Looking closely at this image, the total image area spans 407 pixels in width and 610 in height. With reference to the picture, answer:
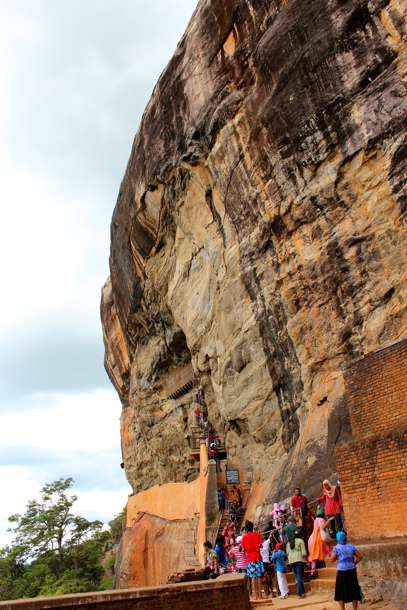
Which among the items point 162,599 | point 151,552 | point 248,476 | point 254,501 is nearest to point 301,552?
point 162,599

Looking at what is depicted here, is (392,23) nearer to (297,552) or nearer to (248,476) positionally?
(297,552)

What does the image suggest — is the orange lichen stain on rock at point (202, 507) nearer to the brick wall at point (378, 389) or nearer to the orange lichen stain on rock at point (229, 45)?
the brick wall at point (378, 389)

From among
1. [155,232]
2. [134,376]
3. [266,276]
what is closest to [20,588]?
[134,376]

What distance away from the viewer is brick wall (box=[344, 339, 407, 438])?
21.9ft

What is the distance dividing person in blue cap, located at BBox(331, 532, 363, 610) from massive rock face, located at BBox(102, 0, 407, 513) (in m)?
4.77

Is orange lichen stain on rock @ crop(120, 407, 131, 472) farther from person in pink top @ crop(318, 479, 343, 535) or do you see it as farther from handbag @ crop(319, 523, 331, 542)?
handbag @ crop(319, 523, 331, 542)

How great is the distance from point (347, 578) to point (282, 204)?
10222mm

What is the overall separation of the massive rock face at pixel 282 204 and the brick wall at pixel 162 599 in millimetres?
4896

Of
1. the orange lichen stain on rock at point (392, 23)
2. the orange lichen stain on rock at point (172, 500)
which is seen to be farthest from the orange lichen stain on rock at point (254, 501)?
the orange lichen stain on rock at point (392, 23)

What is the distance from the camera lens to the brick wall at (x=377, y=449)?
581 cm

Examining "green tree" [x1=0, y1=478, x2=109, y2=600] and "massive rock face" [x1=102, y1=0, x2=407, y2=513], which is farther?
"green tree" [x1=0, y1=478, x2=109, y2=600]

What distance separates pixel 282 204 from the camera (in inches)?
521

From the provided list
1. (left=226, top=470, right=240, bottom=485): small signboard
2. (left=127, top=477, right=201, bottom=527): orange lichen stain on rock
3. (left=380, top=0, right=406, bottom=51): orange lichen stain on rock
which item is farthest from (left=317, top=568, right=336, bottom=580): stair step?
(left=380, top=0, right=406, bottom=51): orange lichen stain on rock

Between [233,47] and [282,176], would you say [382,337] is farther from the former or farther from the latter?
[233,47]
